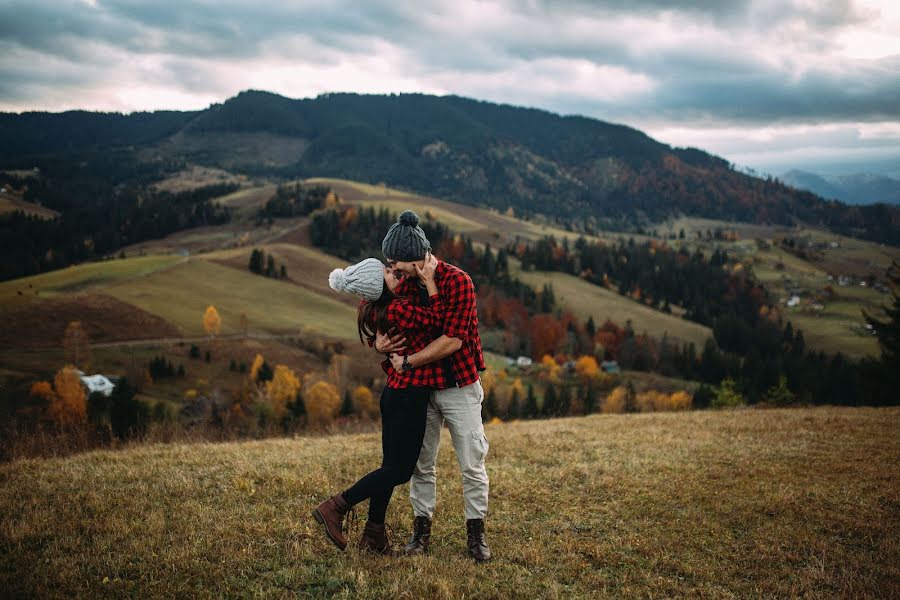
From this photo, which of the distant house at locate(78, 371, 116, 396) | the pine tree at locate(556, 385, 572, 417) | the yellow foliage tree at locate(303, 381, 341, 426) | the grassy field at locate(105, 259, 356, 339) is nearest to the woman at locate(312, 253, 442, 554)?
the pine tree at locate(556, 385, 572, 417)

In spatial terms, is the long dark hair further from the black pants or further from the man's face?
the black pants

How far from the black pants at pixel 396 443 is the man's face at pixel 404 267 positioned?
1.28 metres

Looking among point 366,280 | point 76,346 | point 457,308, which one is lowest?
point 76,346

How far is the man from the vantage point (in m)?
5.96

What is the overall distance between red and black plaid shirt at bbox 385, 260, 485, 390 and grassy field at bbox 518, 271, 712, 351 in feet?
452

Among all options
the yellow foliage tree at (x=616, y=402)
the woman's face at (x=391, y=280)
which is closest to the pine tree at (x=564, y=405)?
the yellow foliage tree at (x=616, y=402)

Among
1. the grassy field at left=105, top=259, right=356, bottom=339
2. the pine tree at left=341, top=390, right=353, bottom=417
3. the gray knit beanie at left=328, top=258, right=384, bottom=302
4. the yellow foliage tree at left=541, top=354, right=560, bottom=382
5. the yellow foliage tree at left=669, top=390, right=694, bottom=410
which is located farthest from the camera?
the yellow foliage tree at left=541, top=354, right=560, bottom=382

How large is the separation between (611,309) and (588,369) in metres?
48.1

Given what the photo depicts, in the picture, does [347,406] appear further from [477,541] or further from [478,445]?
[478,445]

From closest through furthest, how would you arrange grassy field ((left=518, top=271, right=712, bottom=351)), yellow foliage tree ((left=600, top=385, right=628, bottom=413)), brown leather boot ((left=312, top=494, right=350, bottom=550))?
brown leather boot ((left=312, top=494, right=350, bottom=550))
yellow foliage tree ((left=600, top=385, right=628, bottom=413))
grassy field ((left=518, top=271, right=712, bottom=351))

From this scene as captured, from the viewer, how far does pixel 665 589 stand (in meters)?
5.93

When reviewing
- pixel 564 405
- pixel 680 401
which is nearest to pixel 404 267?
pixel 564 405

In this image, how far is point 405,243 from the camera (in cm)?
592

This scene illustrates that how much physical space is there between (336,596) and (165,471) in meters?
5.40
